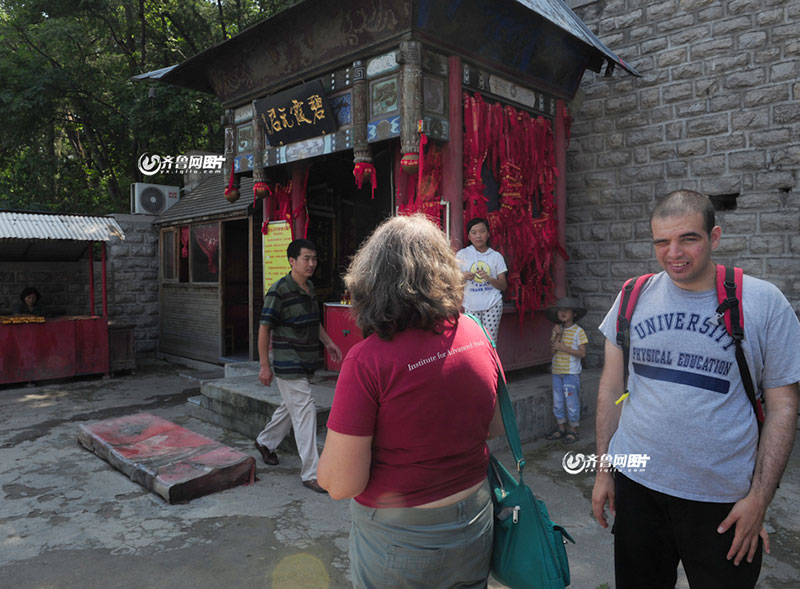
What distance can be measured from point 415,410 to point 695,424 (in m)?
1.10

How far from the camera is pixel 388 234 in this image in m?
1.73

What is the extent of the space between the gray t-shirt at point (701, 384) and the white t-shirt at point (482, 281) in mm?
3281

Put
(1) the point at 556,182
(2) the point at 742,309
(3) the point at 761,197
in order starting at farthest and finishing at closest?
1. (1) the point at 556,182
2. (3) the point at 761,197
3. (2) the point at 742,309

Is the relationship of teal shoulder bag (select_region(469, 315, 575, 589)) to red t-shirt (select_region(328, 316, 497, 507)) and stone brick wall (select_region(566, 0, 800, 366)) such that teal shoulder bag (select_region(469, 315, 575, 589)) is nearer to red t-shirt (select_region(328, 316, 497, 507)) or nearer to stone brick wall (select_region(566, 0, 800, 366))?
red t-shirt (select_region(328, 316, 497, 507))

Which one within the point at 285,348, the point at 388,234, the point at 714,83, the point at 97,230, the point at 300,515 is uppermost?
the point at 714,83

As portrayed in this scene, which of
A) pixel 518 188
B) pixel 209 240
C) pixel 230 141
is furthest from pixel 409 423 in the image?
pixel 209 240

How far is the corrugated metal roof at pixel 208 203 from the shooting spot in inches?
398

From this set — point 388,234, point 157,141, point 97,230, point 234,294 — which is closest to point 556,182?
point 388,234

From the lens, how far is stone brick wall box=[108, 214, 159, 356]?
11.7 m

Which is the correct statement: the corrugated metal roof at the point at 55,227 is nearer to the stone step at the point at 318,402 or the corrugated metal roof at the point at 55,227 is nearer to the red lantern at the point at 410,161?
the stone step at the point at 318,402

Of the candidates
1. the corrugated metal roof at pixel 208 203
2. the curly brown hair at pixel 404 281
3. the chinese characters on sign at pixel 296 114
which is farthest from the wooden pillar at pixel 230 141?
the curly brown hair at pixel 404 281

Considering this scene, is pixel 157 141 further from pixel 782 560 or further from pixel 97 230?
pixel 782 560

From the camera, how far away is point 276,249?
7.84m

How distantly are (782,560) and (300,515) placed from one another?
3.21 m
